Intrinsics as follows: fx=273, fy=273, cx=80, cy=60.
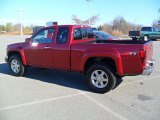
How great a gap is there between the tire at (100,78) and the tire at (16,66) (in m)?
2.80

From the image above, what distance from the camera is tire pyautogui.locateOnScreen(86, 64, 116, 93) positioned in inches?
274

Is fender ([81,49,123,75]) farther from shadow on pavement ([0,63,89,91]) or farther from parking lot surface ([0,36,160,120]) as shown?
shadow on pavement ([0,63,89,91])

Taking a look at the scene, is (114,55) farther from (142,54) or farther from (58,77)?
(58,77)

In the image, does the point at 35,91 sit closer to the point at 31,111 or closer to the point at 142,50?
the point at 31,111

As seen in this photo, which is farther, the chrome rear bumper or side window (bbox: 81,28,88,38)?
side window (bbox: 81,28,88,38)

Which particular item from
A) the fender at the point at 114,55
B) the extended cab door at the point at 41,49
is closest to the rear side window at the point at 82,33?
the extended cab door at the point at 41,49

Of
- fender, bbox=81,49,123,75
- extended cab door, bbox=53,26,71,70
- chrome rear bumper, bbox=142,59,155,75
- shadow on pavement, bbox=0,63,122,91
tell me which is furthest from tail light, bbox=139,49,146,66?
extended cab door, bbox=53,26,71,70

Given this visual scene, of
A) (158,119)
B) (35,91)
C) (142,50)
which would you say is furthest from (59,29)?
(158,119)

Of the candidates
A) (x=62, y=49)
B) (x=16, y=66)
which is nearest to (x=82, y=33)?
(x=62, y=49)

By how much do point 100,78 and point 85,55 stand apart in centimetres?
72

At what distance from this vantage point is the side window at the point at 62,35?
779 cm

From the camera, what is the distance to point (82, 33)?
27.0 feet

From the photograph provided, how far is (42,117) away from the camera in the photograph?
5.21 m

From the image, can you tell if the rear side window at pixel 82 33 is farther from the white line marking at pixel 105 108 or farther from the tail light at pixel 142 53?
the tail light at pixel 142 53
